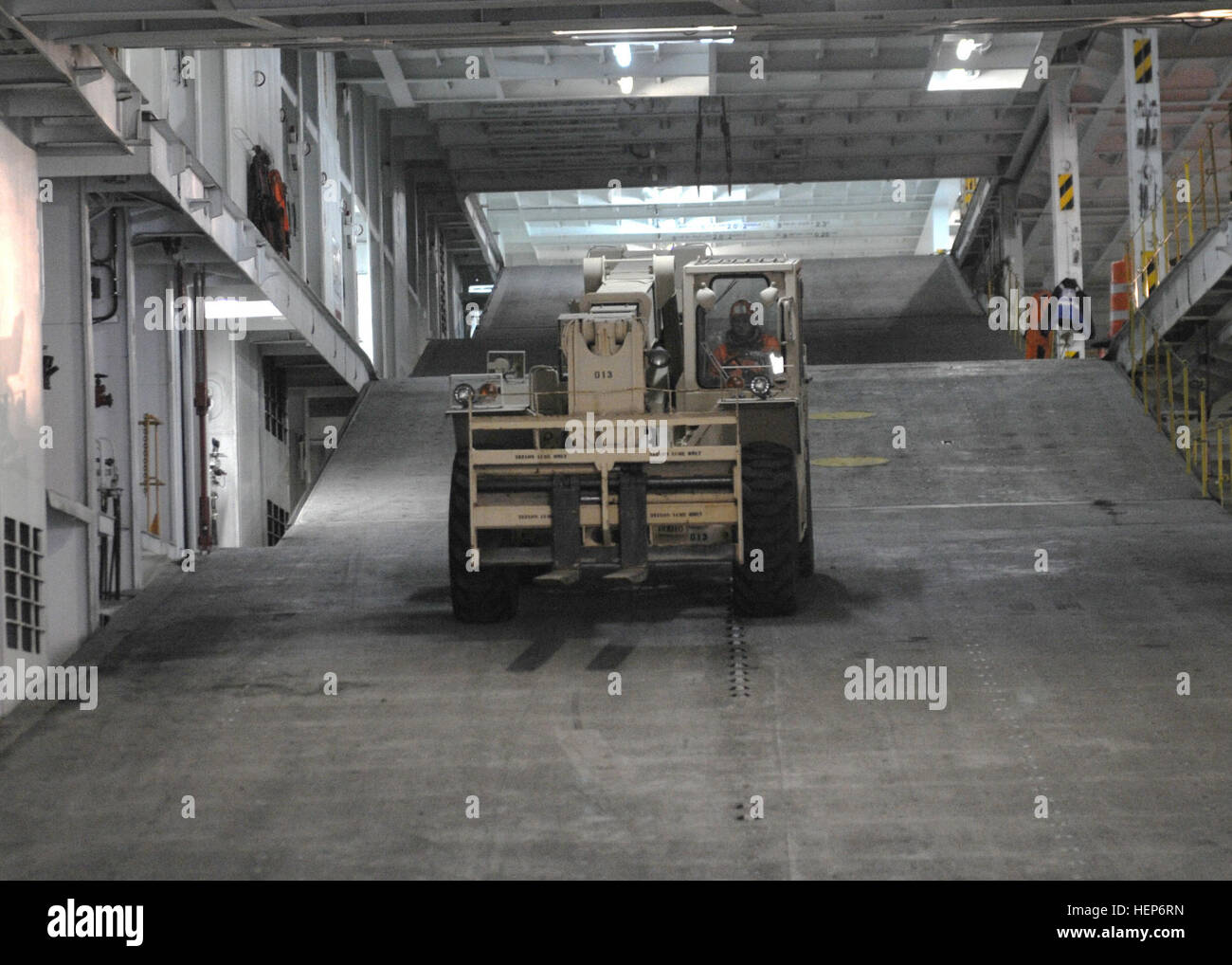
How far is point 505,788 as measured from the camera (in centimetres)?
897

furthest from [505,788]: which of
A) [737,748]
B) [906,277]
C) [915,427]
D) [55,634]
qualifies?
[906,277]

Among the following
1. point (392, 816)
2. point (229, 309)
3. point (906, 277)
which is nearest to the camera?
point (392, 816)

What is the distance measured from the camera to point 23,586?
37.0 feet

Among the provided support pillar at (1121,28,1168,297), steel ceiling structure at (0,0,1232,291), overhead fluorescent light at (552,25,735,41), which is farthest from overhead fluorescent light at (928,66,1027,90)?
overhead fluorescent light at (552,25,735,41)

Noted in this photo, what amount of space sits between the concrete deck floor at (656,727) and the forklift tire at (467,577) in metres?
0.22

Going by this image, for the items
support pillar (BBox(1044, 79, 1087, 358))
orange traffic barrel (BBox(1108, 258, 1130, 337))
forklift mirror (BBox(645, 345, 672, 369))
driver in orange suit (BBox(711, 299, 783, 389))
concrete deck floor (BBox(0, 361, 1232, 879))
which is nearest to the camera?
concrete deck floor (BBox(0, 361, 1232, 879))

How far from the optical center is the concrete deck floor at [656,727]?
26.7 ft

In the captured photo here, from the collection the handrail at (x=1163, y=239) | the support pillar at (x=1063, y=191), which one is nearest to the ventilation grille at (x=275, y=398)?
the handrail at (x=1163, y=239)

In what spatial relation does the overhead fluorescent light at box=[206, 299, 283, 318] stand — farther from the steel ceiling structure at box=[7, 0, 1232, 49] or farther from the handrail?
the handrail

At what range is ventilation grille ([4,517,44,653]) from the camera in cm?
1089

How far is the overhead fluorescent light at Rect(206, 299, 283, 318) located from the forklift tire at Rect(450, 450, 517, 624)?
21.4 feet

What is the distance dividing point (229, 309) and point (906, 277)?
68.3 ft

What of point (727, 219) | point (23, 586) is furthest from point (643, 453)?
point (727, 219)

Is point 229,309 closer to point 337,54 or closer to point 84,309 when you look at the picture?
point 84,309
